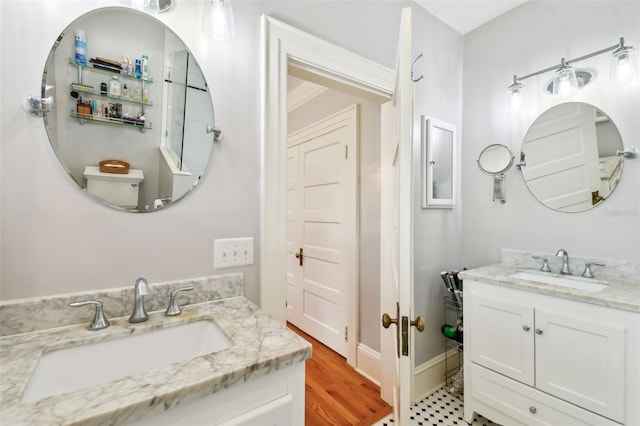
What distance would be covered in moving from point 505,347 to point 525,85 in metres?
1.71

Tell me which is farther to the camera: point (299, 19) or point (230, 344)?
point (299, 19)

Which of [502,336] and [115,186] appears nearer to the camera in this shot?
[115,186]

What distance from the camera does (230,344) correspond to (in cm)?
76

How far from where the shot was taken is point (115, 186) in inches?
36.1

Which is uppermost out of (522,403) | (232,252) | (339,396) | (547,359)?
(232,252)

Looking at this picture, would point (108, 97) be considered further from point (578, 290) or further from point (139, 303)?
point (578, 290)

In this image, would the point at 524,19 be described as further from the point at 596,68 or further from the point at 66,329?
the point at 66,329

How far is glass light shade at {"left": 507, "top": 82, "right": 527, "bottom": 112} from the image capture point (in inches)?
73.9

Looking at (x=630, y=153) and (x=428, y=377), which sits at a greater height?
(x=630, y=153)

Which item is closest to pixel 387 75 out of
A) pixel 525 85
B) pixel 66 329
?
pixel 525 85

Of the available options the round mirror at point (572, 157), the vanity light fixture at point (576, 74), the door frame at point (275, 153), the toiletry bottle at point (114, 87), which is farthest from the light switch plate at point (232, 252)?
the vanity light fixture at point (576, 74)

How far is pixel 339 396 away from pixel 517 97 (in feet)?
7.74

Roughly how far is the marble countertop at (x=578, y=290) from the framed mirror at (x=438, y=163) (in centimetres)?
56

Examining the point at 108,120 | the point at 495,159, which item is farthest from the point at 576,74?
the point at 108,120
